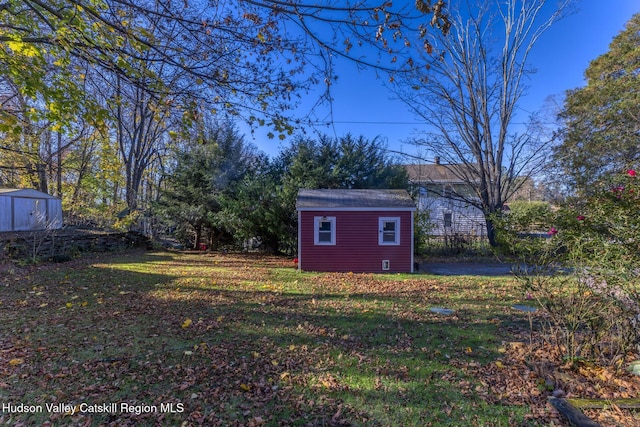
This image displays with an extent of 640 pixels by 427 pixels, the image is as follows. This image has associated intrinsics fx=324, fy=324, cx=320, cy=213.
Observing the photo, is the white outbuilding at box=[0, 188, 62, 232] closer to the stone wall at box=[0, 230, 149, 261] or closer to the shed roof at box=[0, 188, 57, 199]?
the shed roof at box=[0, 188, 57, 199]

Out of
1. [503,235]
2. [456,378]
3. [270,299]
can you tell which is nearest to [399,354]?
[456,378]

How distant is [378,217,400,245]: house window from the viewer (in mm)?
11094

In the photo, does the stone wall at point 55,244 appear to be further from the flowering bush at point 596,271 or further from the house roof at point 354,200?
the flowering bush at point 596,271

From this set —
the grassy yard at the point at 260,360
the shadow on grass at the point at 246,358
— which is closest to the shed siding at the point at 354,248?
the grassy yard at the point at 260,360

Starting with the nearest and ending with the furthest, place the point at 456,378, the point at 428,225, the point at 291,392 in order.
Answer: the point at 291,392, the point at 456,378, the point at 428,225

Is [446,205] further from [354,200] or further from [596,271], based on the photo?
[596,271]

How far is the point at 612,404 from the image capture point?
2648mm

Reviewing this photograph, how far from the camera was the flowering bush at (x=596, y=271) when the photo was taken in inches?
120

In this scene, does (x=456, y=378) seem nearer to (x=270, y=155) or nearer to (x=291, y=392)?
(x=291, y=392)

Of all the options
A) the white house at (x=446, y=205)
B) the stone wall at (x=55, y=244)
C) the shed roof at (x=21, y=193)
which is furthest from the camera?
the white house at (x=446, y=205)

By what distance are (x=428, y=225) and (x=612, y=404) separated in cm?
1181

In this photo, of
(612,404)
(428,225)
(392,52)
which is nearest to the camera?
(612,404)

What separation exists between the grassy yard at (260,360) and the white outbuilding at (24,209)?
10726mm

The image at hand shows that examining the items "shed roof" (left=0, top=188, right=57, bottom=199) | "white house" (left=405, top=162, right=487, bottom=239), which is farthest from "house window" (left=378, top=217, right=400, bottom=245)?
"shed roof" (left=0, top=188, right=57, bottom=199)
